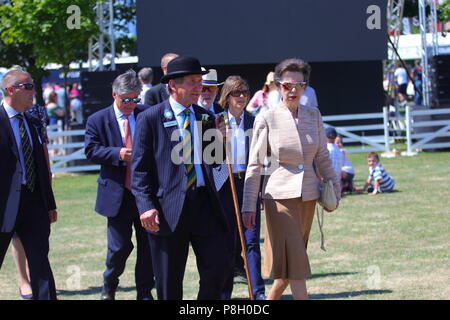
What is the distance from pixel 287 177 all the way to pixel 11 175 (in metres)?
2.15

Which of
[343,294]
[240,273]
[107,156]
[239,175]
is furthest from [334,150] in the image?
[107,156]

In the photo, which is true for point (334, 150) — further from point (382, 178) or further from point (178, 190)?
point (178, 190)

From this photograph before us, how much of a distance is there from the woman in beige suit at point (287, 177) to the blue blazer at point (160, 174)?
96cm

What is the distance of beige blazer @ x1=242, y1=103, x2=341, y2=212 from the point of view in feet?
24.5

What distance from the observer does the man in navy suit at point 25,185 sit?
23.8ft

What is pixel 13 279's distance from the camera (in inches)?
412

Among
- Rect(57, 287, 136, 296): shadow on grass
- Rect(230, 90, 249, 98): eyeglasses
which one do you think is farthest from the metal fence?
Rect(230, 90, 249, 98): eyeglasses

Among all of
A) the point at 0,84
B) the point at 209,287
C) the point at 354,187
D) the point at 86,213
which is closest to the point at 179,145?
the point at 209,287

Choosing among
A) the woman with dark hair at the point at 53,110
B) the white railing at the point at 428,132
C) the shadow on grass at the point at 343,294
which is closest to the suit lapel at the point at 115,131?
the shadow on grass at the point at 343,294

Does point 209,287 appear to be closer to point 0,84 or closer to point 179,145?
point 179,145

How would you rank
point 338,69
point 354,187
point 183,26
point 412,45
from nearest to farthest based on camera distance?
point 354,187 < point 183,26 < point 338,69 < point 412,45

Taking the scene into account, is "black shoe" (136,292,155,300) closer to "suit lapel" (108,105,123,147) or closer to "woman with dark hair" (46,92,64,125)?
"suit lapel" (108,105,123,147)

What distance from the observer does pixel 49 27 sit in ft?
70.4

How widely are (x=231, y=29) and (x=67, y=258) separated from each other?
13041 mm
